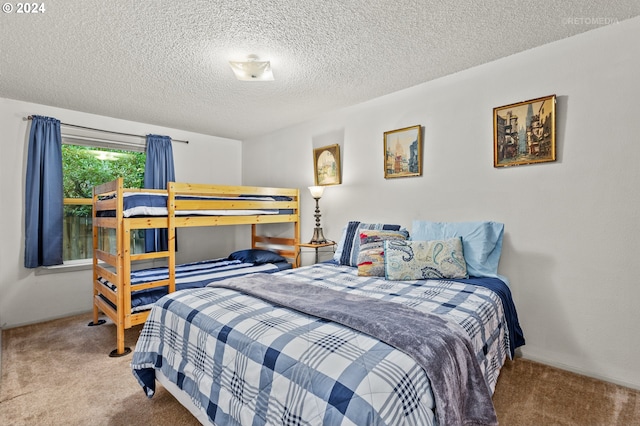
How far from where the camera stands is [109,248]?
328 centimetres

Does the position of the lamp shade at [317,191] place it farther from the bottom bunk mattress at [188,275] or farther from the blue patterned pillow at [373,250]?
the blue patterned pillow at [373,250]

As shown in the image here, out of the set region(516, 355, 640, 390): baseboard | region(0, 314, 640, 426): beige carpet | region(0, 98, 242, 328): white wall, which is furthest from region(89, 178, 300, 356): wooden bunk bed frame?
region(516, 355, 640, 390): baseboard

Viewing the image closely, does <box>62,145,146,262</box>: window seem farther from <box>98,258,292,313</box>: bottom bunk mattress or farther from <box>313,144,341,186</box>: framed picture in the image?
<box>313,144,341,186</box>: framed picture

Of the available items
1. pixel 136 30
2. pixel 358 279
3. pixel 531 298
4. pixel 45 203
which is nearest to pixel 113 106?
pixel 45 203

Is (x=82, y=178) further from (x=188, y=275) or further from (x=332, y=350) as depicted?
(x=332, y=350)

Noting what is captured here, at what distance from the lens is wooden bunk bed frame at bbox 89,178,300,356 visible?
259 cm

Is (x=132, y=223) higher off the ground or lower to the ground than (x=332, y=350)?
higher

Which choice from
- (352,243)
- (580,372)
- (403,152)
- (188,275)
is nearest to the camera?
(580,372)

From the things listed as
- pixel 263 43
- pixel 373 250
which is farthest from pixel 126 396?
pixel 263 43

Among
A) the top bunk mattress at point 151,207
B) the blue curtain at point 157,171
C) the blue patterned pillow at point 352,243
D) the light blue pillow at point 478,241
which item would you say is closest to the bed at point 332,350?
the light blue pillow at point 478,241

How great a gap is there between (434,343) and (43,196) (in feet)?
13.2

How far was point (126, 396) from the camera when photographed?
2.00 m

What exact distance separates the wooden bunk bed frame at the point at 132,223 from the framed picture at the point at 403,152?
4.56ft

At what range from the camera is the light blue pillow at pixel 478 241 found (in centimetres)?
232
